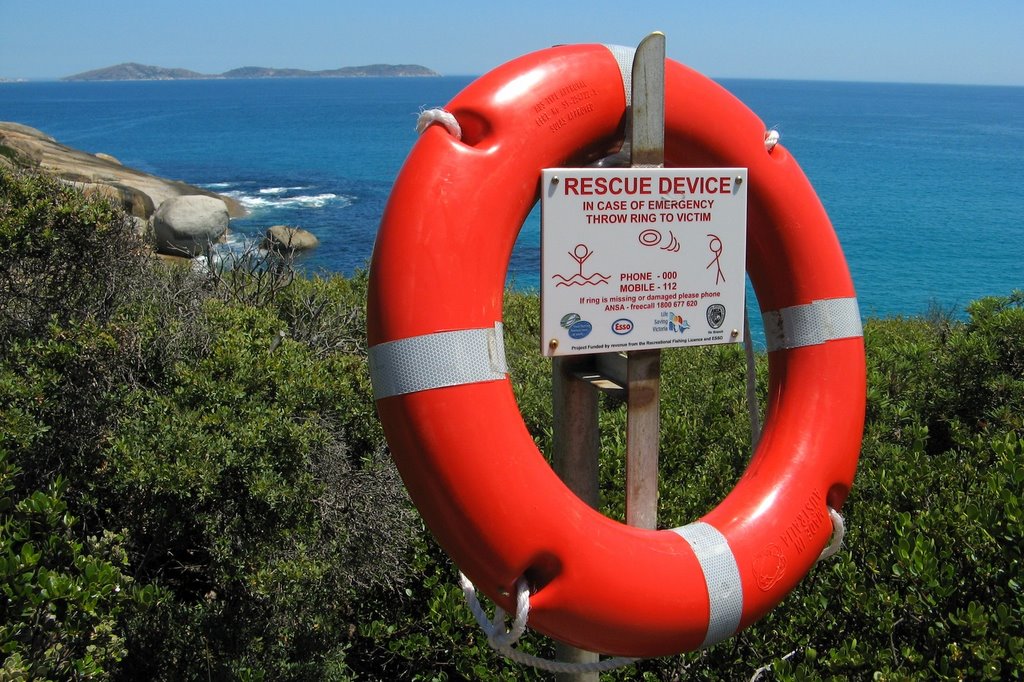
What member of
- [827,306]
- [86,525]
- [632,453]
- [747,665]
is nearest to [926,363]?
[747,665]

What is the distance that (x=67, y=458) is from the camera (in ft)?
10.9

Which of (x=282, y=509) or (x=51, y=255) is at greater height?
(x=51, y=255)

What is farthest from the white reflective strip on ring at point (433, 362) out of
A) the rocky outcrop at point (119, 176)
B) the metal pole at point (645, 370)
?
the rocky outcrop at point (119, 176)

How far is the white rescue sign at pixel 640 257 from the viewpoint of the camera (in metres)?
1.85

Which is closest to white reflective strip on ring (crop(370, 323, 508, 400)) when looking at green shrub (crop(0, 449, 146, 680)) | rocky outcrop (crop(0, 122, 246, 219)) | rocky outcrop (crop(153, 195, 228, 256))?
green shrub (crop(0, 449, 146, 680))

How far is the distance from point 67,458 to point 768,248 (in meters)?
2.63

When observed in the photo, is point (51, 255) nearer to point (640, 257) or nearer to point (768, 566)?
point (640, 257)

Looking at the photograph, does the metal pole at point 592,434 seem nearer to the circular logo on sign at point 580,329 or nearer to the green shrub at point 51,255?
the circular logo on sign at point 580,329

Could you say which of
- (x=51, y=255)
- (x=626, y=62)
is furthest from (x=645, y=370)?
(x=51, y=255)

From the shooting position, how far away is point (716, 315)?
2020 mm

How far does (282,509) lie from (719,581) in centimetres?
169

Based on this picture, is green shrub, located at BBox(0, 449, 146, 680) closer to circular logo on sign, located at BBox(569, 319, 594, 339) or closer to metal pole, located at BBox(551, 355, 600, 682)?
→ metal pole, located at BBox(551, 355, 600, 682)

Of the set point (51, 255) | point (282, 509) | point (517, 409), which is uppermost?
point (51, 255)

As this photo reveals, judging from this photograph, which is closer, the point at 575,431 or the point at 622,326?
the point at 622,326
